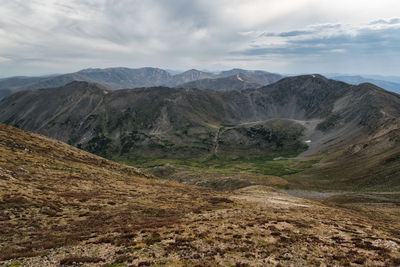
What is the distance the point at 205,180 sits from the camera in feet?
436

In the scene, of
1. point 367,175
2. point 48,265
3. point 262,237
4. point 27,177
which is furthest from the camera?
point 367,175

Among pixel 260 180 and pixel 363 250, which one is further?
pixel 260 180

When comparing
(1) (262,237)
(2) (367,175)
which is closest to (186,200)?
(1) (262,237)

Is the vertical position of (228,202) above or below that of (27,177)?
below

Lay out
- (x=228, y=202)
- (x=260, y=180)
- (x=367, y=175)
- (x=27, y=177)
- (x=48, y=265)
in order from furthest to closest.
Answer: (x=260, y=180) → (x=367, y=175) → (x=228, y=202) → (x=27, y=177) → (x=48, y=265)

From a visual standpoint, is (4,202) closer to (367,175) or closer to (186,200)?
(186,200)

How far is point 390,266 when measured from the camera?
1983cm

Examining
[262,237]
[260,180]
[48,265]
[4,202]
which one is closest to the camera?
[48,265]

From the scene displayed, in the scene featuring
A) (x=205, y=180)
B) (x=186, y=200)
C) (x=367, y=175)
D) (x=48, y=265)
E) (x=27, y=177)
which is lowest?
(x=205, y=180)

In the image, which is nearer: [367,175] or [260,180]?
[367,175]

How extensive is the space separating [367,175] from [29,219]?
→ 131 meters

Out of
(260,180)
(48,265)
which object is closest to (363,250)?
(48,265)

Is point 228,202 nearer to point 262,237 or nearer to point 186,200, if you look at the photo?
point 186,200

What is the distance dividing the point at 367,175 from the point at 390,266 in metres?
111
